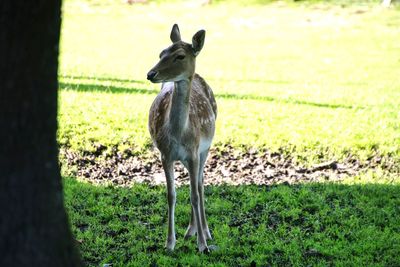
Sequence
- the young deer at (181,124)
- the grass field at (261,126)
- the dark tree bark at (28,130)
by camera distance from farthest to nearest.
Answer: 1. the grass field at (261,126)
2. the young deer at (181,124)
3. the dark tree bark at (28,130)

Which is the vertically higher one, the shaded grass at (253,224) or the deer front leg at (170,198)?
the deer front leg at (170,198)

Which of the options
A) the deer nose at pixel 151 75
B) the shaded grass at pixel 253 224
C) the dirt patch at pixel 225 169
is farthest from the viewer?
the dirt patch at pixel 225 169

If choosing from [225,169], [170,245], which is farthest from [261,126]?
[170,245]

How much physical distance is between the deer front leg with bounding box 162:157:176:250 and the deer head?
2.55 feet

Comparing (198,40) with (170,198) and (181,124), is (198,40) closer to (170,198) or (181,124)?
(181,124)

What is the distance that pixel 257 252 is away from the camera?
6.24 meters

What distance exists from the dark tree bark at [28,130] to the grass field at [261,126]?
7.79 feet

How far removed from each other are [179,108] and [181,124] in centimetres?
14

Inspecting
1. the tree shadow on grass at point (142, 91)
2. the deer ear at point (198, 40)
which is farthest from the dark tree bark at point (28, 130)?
the tree shadow on grass at point (142, 91)

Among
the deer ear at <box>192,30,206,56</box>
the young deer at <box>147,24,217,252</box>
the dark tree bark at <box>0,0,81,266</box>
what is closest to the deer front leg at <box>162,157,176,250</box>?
the young deer at <box>147,24,217,252</box>

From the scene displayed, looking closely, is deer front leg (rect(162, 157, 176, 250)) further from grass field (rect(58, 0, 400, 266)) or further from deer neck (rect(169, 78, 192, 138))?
deer neck (rect(169, 78, 192, 138))

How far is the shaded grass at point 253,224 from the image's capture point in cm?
615

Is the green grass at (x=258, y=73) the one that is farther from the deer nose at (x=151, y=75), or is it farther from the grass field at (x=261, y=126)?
the deer nose at (x=151, y=75)

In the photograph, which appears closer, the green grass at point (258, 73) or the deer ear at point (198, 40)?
the deer ear at point (198, 40)
